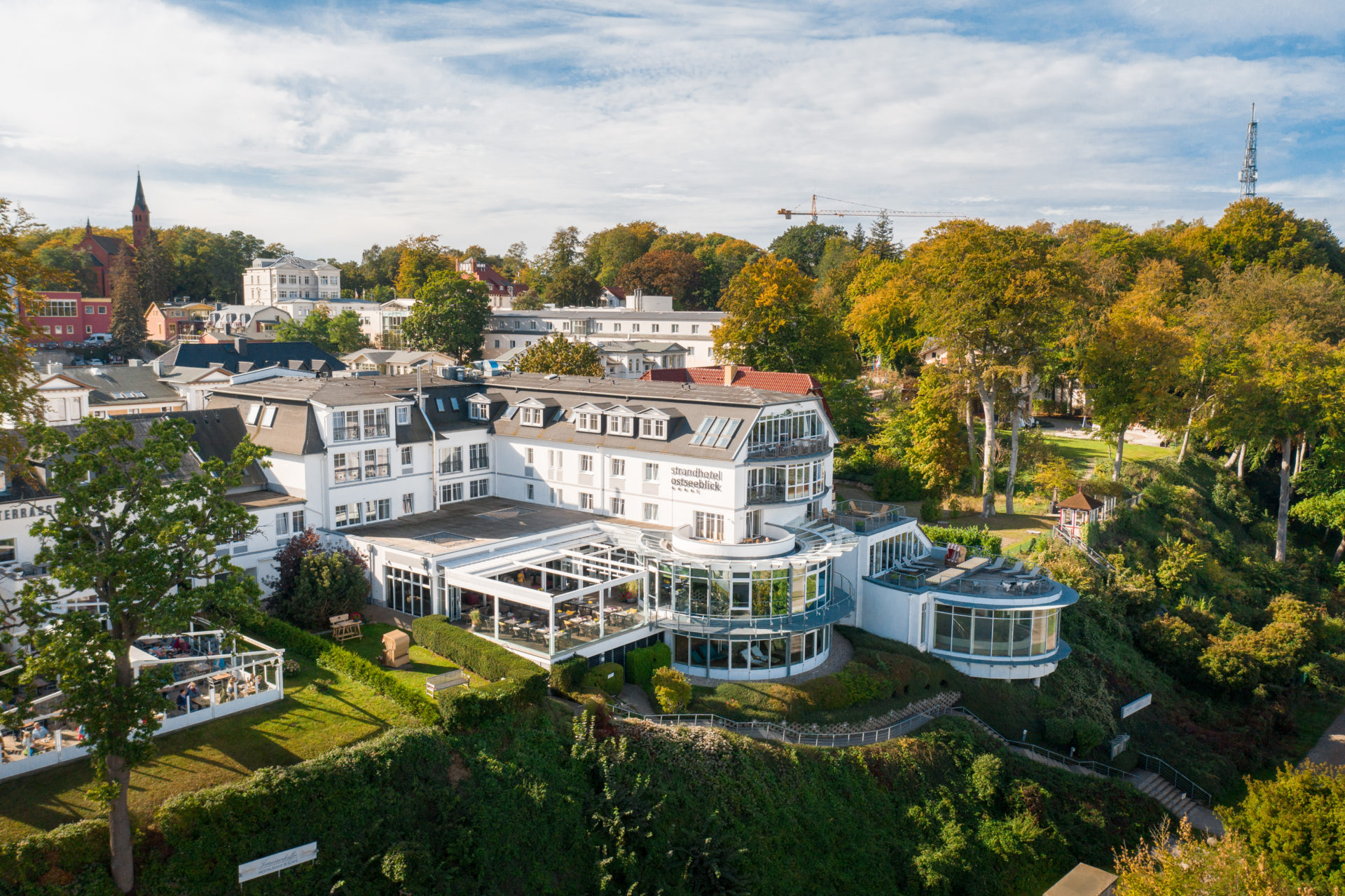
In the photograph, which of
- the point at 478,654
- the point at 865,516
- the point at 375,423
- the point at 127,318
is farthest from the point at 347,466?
the point at 127,318

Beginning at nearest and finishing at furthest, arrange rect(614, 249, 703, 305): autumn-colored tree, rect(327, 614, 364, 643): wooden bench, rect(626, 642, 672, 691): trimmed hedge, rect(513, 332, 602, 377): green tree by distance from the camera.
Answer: rect(327, 614, 364, 643): wooden bench → rect(626, 642, 672, 691): trimmed hedge → rect(513, 332, 602, 377): green tree → rect(614, 249, 703, 305): autumn-colored tree

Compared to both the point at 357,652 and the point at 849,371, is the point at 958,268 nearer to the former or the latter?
the point at 849,371

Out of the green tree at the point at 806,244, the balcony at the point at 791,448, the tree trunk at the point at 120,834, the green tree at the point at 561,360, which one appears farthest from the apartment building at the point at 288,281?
the tree trunk at the point at 120,834

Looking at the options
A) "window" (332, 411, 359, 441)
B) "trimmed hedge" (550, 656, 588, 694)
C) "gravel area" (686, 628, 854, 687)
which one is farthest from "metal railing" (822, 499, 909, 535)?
"window" (332, 411, 359, 441)

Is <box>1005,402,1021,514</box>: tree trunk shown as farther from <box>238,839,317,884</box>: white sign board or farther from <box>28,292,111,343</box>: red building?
<box>28,292,111,343</box>: red building

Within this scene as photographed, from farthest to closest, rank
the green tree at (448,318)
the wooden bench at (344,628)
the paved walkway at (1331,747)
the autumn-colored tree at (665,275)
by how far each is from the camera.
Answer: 1. the autumn-colored tree at (665,275)
2. the green tree at (448,318)
3. the paved walkway at (1331,747)
4. the wooden bench at (344,628)

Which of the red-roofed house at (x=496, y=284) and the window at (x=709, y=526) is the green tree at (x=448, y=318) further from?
the window at (x=709, y=526)
